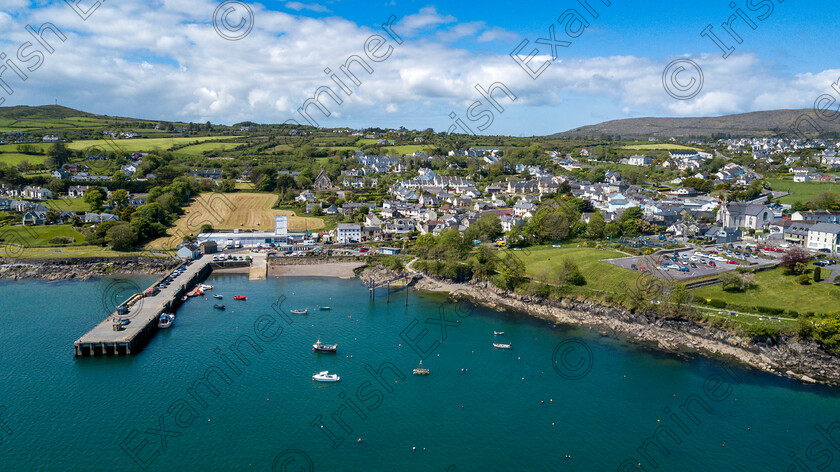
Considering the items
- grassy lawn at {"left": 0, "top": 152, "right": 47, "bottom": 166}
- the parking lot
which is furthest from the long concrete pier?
grassy lawn at {"left": 0, "top": 152, "right": 47, "bottom": 166}

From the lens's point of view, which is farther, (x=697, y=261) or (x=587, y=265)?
(x=587, y=265)

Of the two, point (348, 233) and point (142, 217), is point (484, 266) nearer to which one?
point (348, 233)

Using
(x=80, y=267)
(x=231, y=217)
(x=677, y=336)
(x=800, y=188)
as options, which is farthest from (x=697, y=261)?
(x=80, y=267)

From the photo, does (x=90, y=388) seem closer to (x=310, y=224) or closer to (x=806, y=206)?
(x=310, y=224)

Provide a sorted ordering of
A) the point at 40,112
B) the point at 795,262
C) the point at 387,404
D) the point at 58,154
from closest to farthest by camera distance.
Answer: the point at 387,404 < the point at 795,262 < the point at 58,154 < the point at 40,112

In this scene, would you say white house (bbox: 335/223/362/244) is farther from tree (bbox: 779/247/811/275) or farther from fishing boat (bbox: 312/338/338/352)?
tree (bbox: 779/247/811/275)

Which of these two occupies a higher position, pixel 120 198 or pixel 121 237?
pixel 120 198
